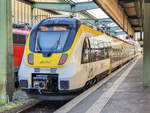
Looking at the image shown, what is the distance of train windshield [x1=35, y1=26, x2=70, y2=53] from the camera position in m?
10.8

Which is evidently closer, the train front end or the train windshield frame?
the train front end

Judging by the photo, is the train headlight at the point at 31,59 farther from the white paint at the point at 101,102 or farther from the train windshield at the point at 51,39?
the white paint at the point at 101,102

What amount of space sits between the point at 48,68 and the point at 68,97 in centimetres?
120

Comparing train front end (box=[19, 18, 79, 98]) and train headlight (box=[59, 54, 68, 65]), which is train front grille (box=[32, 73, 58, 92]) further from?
train headlight (box=[59, 54, 68, 65])

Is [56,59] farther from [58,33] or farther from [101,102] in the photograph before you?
[101,102]

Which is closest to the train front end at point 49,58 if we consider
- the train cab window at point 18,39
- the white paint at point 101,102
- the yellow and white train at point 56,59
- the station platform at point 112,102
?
the yellow and white train at point 56,59

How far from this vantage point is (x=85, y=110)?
26.7ft

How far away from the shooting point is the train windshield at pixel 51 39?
424 inches

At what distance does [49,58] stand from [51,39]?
83 centimetres

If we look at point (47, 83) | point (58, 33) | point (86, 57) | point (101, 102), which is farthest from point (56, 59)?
point (101, 102)

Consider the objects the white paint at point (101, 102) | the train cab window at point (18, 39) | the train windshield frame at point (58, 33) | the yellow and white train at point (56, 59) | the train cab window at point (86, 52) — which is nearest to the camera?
the white paint at point (101, 102)

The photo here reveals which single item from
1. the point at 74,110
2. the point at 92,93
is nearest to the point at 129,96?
the point at 92,93

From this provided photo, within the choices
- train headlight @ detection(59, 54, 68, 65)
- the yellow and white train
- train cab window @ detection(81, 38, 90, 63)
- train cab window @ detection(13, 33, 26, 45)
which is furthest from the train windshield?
train cab window @ detection(13, 33, 26, 45)

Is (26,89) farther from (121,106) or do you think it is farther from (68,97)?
(121,106)
